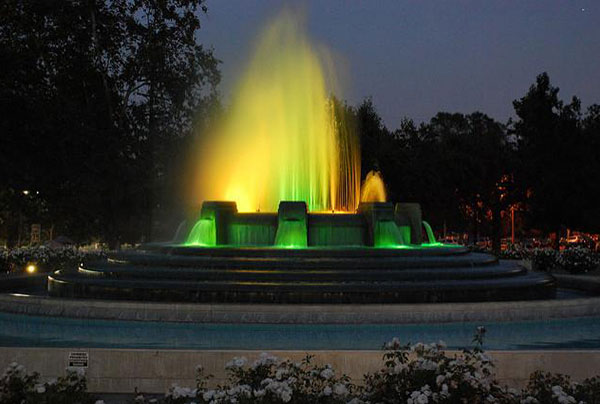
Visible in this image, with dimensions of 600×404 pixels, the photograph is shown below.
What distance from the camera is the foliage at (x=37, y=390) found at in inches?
257

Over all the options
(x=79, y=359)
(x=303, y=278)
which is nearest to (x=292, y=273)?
(x=303, y=278)

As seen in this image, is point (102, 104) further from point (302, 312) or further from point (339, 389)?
point (339, 389)

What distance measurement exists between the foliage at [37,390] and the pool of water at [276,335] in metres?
3.90

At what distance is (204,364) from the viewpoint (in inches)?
337

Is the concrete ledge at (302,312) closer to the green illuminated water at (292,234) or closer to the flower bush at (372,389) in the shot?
the flower bush at (372,389)

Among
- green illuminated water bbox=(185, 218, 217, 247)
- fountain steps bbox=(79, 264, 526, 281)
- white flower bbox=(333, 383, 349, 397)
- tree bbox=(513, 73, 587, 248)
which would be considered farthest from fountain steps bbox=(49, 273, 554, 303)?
tree bbox=(513, 73, 587, 248)

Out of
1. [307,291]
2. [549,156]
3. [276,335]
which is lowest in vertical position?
[276,335]

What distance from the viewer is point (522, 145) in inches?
2367

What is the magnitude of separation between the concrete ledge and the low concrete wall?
3978 millimetres

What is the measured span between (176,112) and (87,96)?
5.26 metres

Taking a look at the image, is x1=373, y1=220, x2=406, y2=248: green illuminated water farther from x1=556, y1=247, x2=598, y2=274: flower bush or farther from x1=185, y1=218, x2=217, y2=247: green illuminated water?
x1=556, y1=247, x2=598, y2=274: flower bush

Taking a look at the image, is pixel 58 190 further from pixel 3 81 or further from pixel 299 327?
pixel 299 327

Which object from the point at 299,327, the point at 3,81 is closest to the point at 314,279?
the point at 299,327

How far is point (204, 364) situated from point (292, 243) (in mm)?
10970
